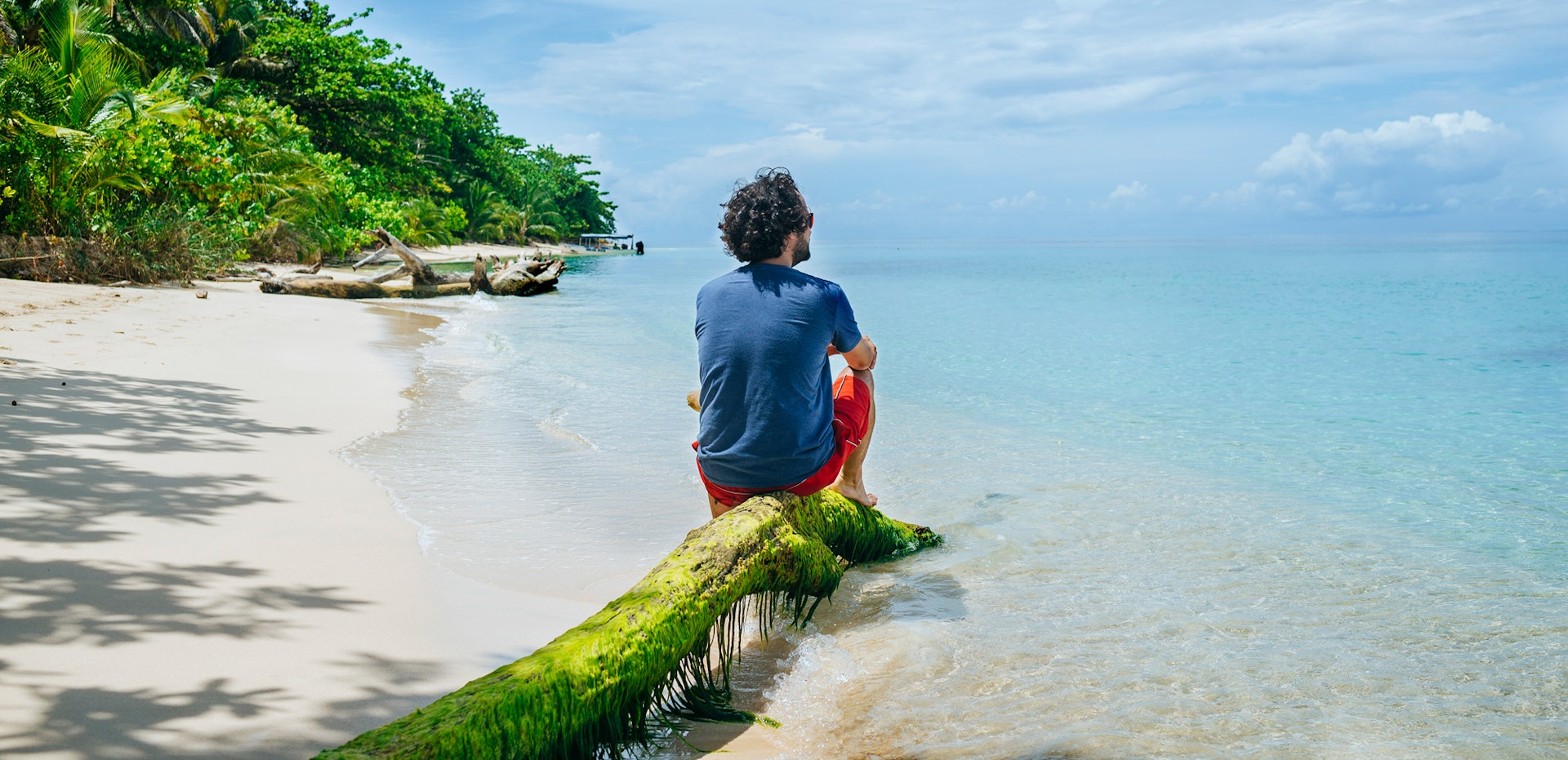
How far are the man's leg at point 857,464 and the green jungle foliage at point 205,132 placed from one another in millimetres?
15891

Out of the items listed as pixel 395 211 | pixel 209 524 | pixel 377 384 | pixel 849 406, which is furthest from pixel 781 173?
pixel 395 211

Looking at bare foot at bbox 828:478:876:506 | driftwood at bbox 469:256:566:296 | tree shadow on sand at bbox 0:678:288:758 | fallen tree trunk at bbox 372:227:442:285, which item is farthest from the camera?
driftwood at bbox 469:256:566:296

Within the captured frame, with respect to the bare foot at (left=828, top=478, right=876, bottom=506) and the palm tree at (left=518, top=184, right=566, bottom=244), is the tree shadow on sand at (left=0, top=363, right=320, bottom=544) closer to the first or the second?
the bare foot at (left=828, top=478, right=876, bottom=506)

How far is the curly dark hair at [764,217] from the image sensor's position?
3.71 metres

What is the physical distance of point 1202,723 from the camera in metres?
3.18

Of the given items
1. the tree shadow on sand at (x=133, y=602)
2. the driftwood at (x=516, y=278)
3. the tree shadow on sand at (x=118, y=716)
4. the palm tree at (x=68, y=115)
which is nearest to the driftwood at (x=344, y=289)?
the driftwood at (x=516, y=278)

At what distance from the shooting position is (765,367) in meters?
3.64

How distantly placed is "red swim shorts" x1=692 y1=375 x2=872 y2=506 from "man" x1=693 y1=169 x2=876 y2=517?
1 centimetres

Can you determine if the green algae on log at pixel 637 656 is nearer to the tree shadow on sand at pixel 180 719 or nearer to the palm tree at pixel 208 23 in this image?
the tree shadow on sand at pixel 180 719

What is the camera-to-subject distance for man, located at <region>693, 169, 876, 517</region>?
365cm

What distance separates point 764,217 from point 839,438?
100cm

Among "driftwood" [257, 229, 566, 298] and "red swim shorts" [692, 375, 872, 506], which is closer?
"red swim shorts" [692, 375, 872, 506]

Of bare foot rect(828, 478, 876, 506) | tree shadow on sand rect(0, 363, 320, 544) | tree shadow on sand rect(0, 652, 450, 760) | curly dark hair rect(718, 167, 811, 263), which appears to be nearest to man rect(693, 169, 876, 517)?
curly dark hair rect(718, 167, 811, 263)

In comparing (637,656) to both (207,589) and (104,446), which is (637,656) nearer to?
(207,589)
